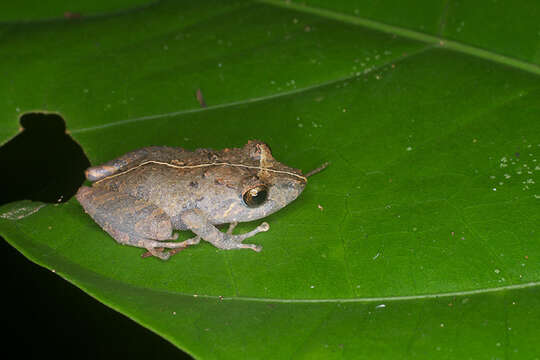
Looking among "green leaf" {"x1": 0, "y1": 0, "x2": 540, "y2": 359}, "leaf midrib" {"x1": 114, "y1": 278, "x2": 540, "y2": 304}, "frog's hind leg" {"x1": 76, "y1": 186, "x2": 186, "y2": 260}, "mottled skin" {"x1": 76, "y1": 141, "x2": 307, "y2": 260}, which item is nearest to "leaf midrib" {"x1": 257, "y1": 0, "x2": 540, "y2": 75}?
"green leaf" {"x1": 0, "y1": 0, "x2": 540, "y2": 359}

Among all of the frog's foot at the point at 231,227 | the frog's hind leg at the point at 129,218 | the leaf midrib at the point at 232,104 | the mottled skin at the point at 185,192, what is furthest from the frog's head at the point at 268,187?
the leaf midrib at the point at 232,104

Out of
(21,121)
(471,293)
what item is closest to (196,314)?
(471,293)

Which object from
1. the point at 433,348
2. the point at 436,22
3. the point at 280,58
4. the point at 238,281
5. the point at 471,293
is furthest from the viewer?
the point at 280,58

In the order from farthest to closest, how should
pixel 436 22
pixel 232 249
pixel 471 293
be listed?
pixel 436 22, pixel 232 249, pixel 471 293

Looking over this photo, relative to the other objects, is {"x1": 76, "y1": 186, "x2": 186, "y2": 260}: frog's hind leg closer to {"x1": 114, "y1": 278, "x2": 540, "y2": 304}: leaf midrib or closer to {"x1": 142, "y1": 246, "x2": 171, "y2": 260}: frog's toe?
{"x1": 142, "y1": 246, "x2": 171, "y2": 260}: frog's toe

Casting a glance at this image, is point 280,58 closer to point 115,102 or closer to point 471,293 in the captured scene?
point 115,102

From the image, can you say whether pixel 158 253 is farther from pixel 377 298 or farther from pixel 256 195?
pixel 377 298

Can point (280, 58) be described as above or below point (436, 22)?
below

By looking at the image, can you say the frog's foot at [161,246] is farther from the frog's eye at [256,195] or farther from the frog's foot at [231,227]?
the frog's eye at [256,195]

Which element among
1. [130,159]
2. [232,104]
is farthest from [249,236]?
[232,104]
